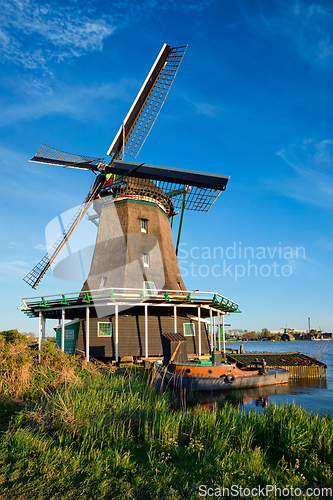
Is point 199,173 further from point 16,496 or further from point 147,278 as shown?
point 16,496

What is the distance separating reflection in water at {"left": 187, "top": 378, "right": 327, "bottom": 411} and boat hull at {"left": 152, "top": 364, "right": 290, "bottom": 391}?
274mm

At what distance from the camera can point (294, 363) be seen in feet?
92.2

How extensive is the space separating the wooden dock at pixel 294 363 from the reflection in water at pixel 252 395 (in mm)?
1844

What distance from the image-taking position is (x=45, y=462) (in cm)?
586

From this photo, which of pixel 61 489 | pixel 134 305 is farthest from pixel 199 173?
pixel 61 489

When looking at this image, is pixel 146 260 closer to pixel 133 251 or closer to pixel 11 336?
pixel 133 251

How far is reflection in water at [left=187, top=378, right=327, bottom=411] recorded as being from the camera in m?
14.5

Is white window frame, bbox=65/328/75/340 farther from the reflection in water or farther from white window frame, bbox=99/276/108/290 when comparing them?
the reflection in water

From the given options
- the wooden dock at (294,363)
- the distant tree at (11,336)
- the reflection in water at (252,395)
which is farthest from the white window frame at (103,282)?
the wooden dock at (294,363)

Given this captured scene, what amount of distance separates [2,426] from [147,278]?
14944 mm

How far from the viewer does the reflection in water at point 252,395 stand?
572 inches

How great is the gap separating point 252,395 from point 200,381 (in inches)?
127

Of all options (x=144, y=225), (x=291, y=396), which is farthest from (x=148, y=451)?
(x=144, y=225)

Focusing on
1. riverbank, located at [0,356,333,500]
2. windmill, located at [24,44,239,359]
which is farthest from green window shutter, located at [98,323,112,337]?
riverbank, located at [0,356,333,500]
